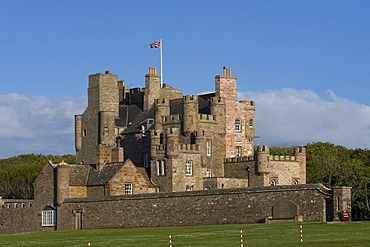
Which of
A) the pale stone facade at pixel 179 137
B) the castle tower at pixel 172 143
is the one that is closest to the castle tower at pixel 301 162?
the pale stone facade at pixel 179 137

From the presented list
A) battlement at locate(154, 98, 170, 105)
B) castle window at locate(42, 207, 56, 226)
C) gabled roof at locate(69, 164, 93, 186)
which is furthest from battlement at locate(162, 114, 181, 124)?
castle window at locate(42, 207, 56, 226)

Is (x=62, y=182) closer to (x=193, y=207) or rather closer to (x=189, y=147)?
(x=189, y=147)

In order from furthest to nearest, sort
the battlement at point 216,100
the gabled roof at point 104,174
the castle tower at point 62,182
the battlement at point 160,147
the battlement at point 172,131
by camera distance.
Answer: the battlement at point 216,100, the gabled roof at point 104,174, the battlement at point 160,147, the battlement at point 172,131, the castle tower at point 62,182

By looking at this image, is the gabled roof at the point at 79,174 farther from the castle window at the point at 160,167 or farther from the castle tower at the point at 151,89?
the castle tower at the point at 151,89

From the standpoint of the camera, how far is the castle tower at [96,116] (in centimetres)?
10006

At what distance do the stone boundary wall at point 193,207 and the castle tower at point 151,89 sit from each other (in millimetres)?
17626

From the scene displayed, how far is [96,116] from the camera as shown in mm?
101250

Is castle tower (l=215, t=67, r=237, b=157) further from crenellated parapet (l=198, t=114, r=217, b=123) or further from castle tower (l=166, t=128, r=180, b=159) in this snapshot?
castle tower (l=166, t=128, r=180, b=159)

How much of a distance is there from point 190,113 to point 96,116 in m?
11.9

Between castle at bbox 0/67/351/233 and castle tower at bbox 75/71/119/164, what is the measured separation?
4.0 inches

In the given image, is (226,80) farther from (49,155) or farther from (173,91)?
(49,155)

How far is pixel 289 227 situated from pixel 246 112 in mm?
38464

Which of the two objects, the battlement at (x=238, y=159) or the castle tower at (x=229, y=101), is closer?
the battlement at (x=238, y=159)

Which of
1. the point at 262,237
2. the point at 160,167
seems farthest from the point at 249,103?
the point at 262,237
